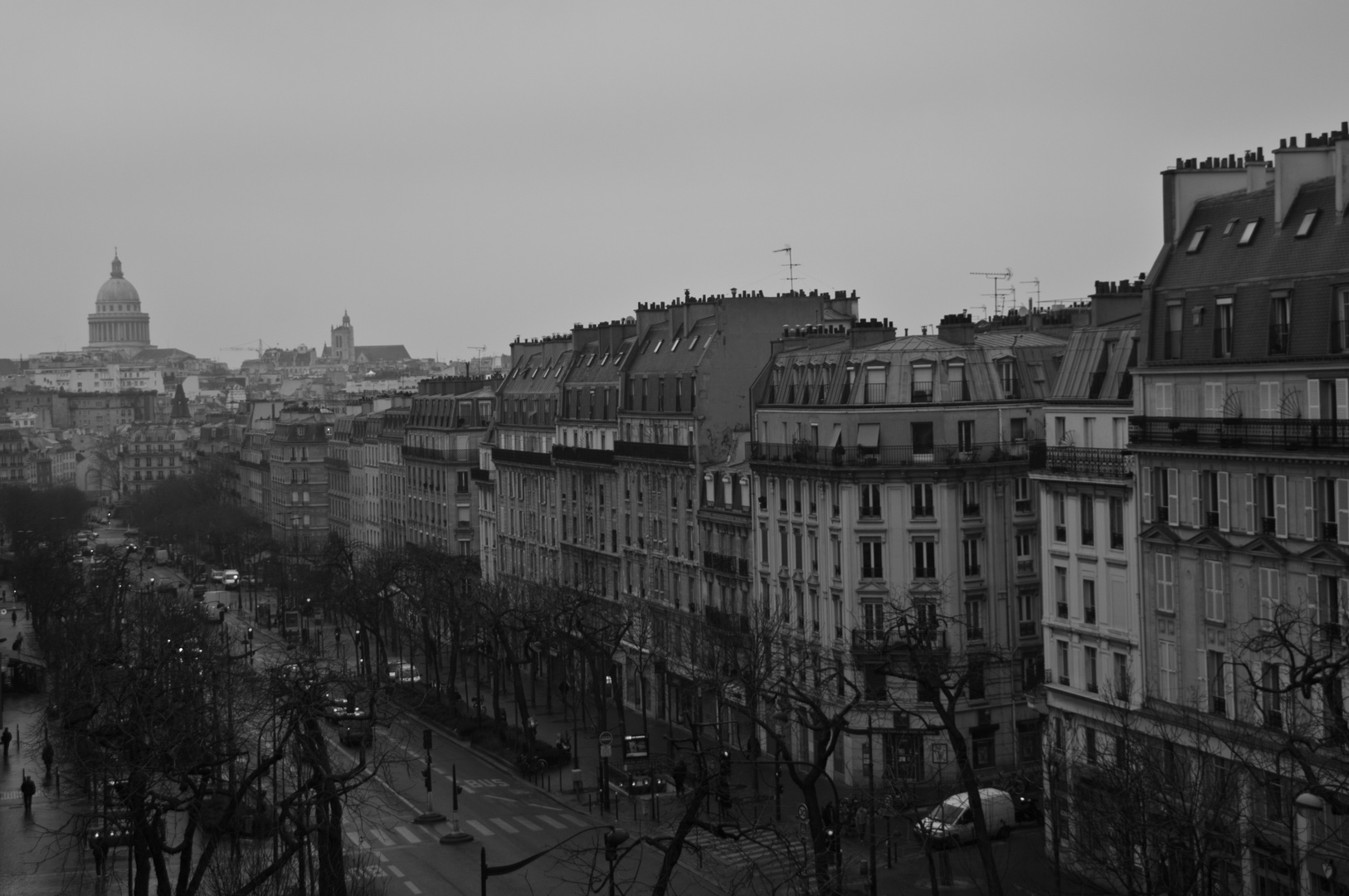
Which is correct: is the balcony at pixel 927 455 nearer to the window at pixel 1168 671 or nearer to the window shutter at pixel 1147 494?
the window shutter at pixel 1147 494

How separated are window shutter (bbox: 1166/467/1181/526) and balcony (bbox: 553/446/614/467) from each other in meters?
43.3

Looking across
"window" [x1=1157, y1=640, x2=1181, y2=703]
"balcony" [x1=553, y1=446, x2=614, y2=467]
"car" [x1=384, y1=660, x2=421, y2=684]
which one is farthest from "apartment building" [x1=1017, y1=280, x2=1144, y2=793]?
"car" [x1=384, y1=660, x2=421, y2=684]

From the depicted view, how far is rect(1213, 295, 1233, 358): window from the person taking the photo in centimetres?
4997

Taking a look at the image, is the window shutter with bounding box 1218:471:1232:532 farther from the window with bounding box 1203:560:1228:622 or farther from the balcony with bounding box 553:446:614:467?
the balcony with bounding box 553:446:614:467

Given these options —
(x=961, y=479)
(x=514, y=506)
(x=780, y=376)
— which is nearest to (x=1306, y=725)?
(x=961, y=479)

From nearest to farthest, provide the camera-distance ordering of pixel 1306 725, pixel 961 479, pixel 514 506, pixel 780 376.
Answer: pixel 1306 725 → pixel 961 479 → pixel 780 376 → pixel 514 506

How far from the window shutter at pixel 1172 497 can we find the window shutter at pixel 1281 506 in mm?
3953

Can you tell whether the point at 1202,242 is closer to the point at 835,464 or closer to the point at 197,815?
the point at 835,464

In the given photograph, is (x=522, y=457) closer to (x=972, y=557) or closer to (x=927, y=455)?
(x=927, y=455)

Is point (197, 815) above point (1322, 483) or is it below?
below

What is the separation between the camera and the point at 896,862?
57438 millimetres

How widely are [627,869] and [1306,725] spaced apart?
70.1 ft

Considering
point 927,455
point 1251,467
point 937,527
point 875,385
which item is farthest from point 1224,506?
point 875,385

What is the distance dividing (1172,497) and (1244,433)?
3.68 metres
